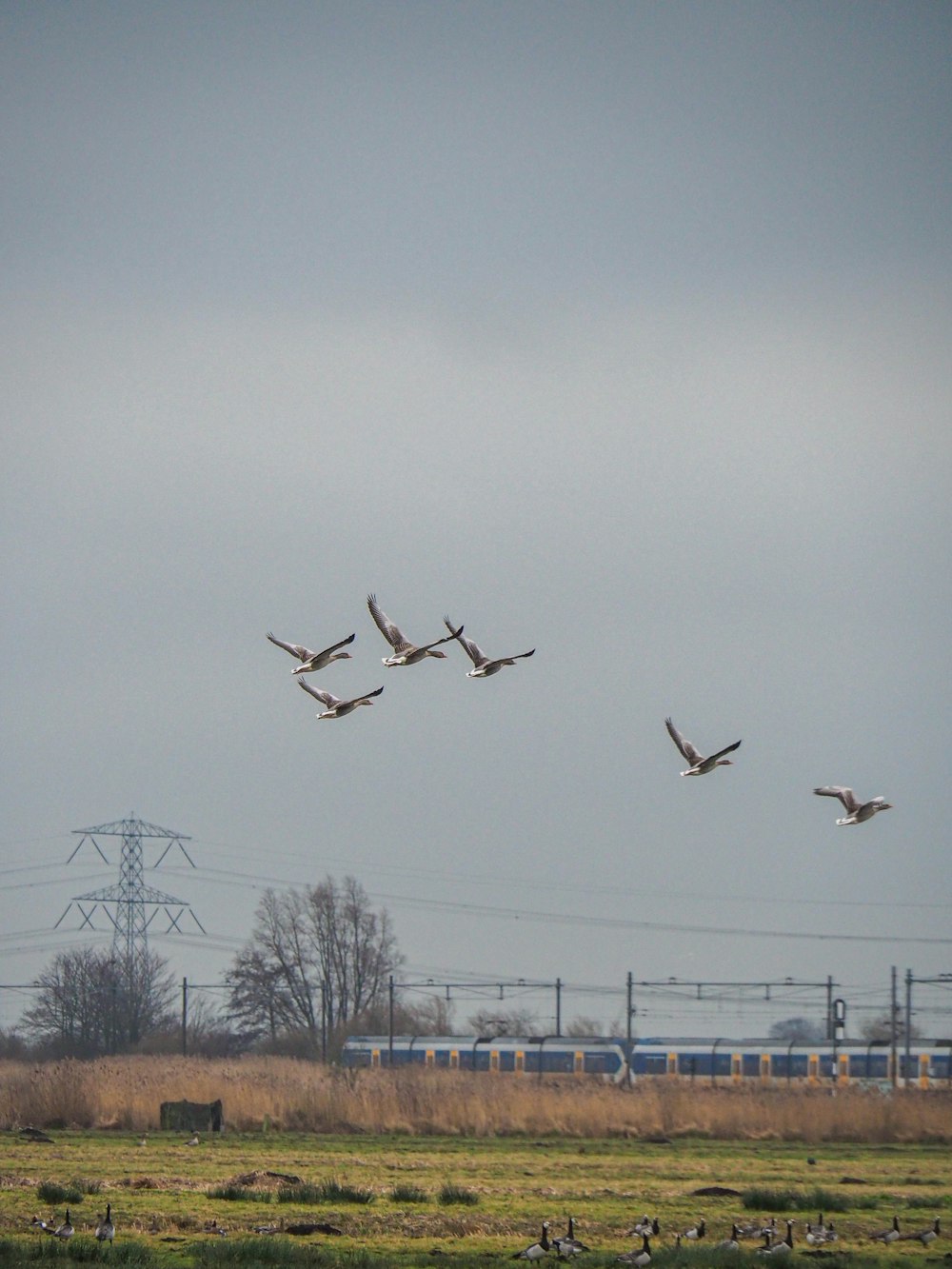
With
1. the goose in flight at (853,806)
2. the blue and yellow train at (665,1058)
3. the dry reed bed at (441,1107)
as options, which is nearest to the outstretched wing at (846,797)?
the goose in flight at (853,806)

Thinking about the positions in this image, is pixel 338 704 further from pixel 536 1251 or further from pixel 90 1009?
pixel 90 1009

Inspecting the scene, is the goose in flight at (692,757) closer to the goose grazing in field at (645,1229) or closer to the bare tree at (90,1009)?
the goose grazing in field at (645,1229)

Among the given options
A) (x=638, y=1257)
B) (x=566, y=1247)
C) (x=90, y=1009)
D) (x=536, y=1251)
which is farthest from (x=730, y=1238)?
(x=90, y=1009)

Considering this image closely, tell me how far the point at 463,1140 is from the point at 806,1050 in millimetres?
43643

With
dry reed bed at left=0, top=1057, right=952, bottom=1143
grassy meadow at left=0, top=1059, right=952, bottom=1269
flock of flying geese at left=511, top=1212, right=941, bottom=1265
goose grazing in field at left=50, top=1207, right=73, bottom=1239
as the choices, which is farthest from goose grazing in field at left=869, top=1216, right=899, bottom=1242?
dry reed bed at left=0, top=1057, right=952, bottom=1143

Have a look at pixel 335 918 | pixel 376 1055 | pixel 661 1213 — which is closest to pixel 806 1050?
pixel 376 1055

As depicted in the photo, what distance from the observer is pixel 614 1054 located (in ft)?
305

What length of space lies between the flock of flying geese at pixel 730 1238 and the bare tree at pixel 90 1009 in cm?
6295

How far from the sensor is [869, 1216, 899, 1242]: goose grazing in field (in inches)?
1153

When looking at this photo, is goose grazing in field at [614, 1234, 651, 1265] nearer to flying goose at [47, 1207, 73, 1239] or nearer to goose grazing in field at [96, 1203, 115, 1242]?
goose grazing in field at [96, 1203, 115, 1242]

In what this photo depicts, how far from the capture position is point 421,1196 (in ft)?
109

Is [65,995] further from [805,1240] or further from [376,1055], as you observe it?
[805,1240]

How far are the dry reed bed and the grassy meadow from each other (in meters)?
0.08

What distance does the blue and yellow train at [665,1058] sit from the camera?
88000mm
